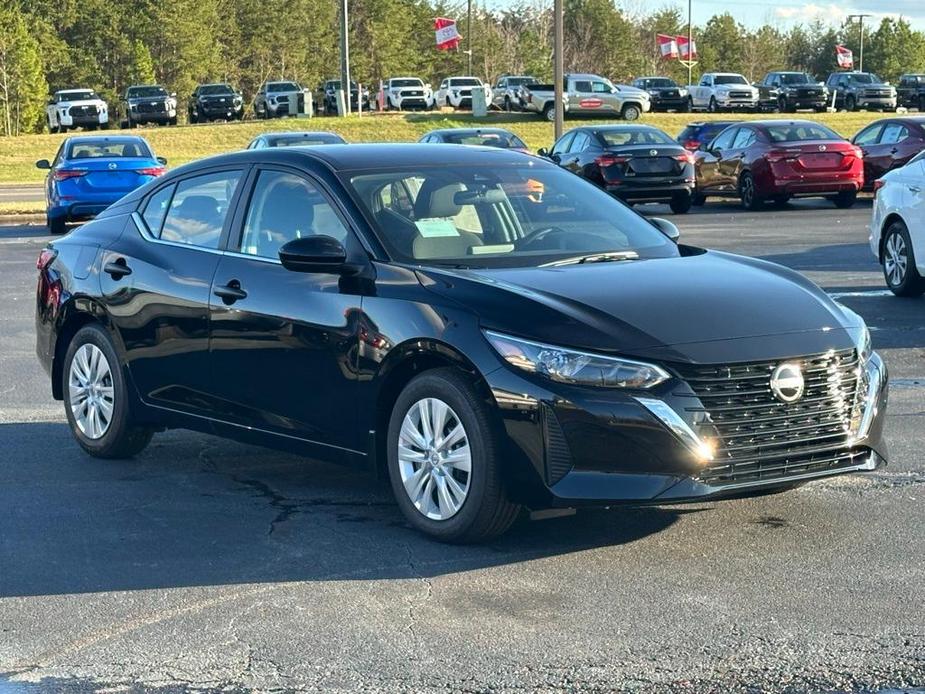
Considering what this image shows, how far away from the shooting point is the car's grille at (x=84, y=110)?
61906 millimetres

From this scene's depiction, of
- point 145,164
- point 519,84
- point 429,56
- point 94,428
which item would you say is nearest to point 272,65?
point 429,56

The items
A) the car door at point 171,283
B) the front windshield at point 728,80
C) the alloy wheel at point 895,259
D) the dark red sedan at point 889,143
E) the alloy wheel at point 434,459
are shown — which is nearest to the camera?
the alloy wheel at point 434,459

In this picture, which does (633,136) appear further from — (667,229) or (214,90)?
(214,90)

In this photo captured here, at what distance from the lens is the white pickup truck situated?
64.4 meters

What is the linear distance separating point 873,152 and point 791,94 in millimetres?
35178

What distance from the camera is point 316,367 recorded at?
6723mm

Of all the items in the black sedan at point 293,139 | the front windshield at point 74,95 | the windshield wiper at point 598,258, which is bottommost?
the front windshield at point 74,95

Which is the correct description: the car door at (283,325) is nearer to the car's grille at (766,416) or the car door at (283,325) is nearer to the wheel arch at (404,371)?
the wheel arch at (404,371)

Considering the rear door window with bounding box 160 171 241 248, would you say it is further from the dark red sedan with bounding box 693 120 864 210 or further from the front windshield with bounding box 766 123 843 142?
the front windshield with bounding box 766 123 843 142

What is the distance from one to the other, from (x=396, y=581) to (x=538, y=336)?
1045mm

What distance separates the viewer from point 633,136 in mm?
29172

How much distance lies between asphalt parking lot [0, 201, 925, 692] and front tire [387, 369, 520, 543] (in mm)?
135

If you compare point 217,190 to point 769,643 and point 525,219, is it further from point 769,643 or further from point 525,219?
point 769,643

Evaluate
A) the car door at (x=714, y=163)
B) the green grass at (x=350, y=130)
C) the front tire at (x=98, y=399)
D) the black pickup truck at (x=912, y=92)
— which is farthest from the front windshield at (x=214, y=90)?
the front tire at (x=98, y=399)
